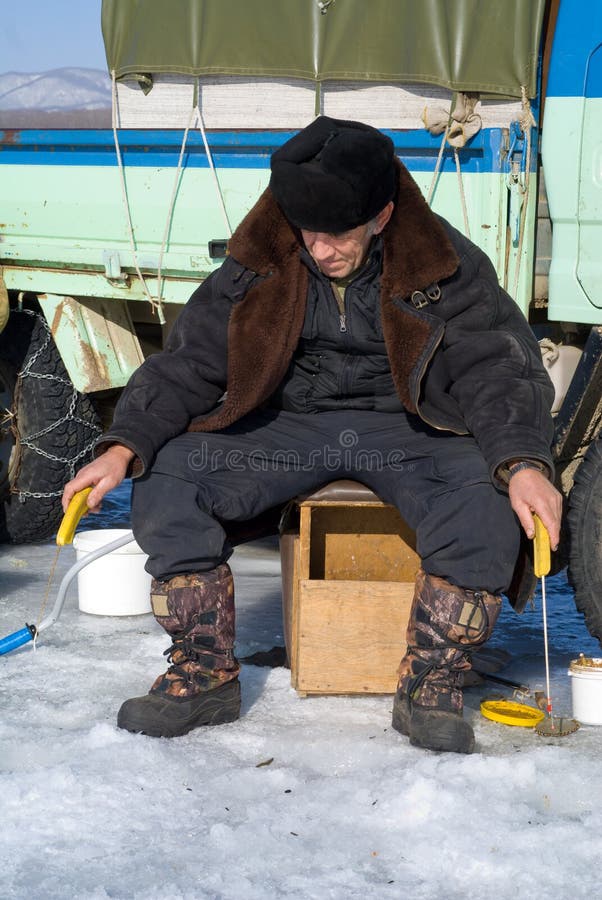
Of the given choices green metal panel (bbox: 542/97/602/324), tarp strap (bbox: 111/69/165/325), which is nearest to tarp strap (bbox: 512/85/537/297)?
green metal panel (bbox: 542/97/602/324)

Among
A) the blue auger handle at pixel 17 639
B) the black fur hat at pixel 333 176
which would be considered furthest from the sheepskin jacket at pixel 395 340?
the blue auger handle at pixel 17 639

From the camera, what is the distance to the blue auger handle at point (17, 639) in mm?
3479

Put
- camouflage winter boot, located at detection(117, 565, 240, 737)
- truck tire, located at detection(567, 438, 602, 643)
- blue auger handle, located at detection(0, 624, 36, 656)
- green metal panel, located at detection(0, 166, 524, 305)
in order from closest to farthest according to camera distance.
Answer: camouflage winter boot, located at detection(117, 565, 240, 737), truck tire, located at detection(567, 438, 602, 643), blue auger handle, located at detection(0, 624, 36, 656), green metal panel, located at detection(0, 166, 524, 305)

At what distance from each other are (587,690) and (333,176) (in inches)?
57.4

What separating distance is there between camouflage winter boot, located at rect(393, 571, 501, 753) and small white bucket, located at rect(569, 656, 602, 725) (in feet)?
0.97

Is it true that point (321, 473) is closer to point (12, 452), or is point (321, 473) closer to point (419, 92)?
point (419, 92)

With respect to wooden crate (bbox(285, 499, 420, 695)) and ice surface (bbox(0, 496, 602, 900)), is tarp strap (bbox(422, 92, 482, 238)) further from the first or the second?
Result: ice surface (bbox(0, 496, 602, 900))

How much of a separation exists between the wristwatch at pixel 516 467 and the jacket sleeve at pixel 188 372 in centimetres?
81

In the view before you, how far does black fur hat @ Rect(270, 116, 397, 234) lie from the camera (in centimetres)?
282

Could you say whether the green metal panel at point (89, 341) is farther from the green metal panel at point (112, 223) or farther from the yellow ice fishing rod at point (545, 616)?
the yellow ice fishing rod at point (545, 616)

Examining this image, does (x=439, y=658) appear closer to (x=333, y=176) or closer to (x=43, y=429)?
(x=333, y=176)

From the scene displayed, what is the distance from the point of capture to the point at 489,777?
263 cm

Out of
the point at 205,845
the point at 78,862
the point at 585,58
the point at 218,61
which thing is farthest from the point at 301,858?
the point at 218,61

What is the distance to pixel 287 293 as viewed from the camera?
3.06 metres
